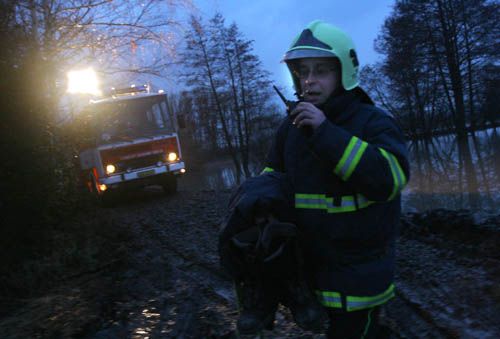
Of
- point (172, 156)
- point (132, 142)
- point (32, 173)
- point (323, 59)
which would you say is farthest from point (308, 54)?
point (172, 156)

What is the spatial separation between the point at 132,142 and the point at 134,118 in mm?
658

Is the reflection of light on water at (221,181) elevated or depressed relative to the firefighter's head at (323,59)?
depressed

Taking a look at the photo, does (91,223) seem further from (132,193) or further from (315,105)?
(132,193)

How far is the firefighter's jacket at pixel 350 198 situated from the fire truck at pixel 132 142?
10626 millimetres

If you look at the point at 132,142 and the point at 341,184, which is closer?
the point at 341,184

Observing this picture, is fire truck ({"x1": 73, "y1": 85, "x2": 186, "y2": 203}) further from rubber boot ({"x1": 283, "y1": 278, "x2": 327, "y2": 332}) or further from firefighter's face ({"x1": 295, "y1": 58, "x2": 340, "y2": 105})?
rubber boot ({"x1": 283, "y1": 278, "x2": 327, "y2": 332})

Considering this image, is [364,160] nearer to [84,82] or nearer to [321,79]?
[321,79]

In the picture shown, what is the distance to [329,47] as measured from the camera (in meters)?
1.98

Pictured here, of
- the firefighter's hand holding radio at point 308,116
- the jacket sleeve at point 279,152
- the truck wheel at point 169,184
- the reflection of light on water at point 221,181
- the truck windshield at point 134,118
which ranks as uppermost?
the truck windshield at point 134,118

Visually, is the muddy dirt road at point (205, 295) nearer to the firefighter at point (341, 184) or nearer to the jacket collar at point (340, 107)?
the firefighter at point (341, 184)

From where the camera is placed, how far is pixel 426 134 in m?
43.2

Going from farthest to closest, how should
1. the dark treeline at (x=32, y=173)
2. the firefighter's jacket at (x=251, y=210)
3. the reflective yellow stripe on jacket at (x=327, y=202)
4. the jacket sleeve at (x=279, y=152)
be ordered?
the dark treeline at (x=32, y=173), the jacket sleeve at (x=279, y=152), the firefighter's jacket at (x=251, y=210), the reflective yellow stripe on jacket at (x=327, y=202)

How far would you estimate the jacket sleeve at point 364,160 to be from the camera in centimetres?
178

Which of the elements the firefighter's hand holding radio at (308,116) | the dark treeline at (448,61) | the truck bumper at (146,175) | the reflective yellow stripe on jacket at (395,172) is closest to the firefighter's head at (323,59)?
the firefighter's hand holding radio at (308,116)
